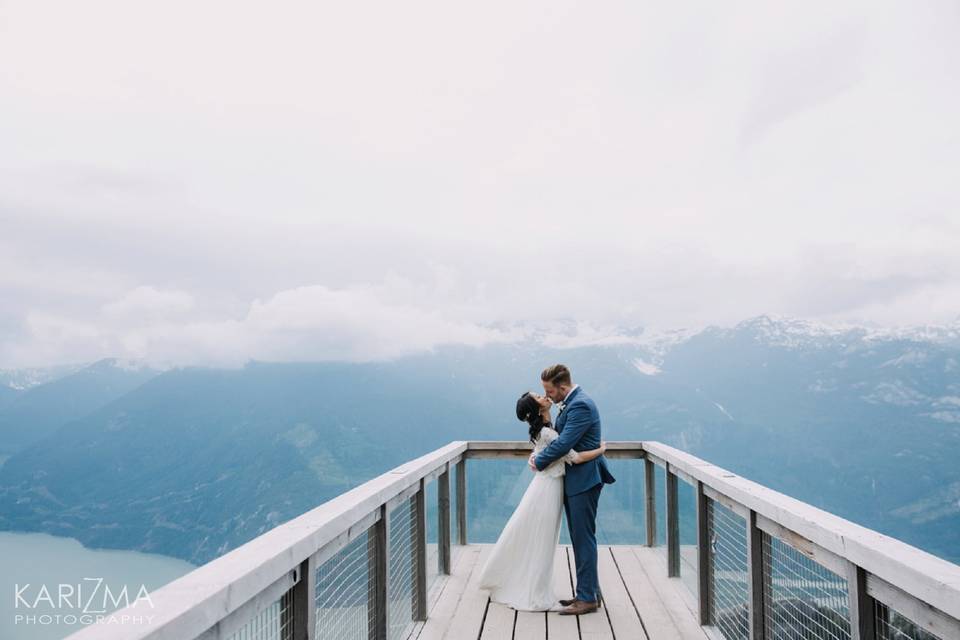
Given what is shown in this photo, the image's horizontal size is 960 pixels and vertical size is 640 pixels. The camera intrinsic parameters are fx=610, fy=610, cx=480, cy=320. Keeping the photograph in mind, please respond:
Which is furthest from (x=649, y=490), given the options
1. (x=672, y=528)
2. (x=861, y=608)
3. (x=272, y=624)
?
(x=272, y=624)

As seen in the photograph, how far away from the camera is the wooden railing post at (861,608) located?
71.9 inches

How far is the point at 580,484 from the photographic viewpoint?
4051 mm

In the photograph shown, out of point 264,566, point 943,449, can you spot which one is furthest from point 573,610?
point 943,449

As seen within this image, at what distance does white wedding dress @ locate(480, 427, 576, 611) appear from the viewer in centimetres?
415

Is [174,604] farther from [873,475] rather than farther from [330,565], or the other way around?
[873,475]

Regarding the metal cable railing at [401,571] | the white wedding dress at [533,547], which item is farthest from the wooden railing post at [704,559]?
the metal cable railing at [401,571]

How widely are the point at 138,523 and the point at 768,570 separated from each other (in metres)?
194

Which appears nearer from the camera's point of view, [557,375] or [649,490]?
[557,375]

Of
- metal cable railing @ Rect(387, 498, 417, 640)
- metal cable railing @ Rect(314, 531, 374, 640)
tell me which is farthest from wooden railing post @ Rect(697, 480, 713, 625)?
metal cable railing @ Rect(314, 531, 374, 640)

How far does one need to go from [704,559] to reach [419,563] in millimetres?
1793

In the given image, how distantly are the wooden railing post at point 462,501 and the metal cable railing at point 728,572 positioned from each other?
8.07ft

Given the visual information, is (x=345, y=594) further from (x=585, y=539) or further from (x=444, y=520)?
(x=444, y=520)

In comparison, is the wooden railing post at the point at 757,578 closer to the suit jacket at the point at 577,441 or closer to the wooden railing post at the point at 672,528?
the suit jacket at the point at 577,441

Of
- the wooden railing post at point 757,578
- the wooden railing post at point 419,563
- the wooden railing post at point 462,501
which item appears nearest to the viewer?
the wooden railing post at point 757,578
